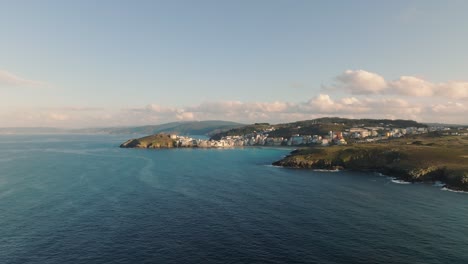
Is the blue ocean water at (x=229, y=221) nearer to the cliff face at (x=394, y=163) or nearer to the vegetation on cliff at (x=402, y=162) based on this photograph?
the vegetation on cliff at (x=402, y=162)

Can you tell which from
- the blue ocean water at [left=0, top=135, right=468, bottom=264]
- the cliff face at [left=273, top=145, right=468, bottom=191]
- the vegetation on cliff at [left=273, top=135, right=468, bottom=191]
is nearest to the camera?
the blue ocean water at [left=0, top=135, right=468, bottom=264]

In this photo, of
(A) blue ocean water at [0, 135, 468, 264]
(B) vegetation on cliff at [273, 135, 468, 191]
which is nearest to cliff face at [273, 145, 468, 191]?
(B) vegetation on cliff at [273, 135, 468, 191]

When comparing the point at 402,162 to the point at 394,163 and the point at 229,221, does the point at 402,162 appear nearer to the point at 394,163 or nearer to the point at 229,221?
the point at 394,163

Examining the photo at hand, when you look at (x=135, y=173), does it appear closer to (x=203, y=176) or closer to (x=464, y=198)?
(x=203, y=176)

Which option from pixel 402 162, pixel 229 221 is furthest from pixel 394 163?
pixel 229 221

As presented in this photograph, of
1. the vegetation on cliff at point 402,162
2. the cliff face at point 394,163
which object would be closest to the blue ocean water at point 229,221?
the vegetation on cliff at point 402,162

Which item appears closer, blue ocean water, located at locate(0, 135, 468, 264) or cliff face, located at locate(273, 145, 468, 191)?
blue ocean water, located at locate(0, 135, 468, 264)

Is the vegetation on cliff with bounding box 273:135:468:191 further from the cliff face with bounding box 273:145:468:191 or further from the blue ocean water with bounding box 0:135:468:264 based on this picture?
the blue ocean water with bounding box 0:135:468:264
